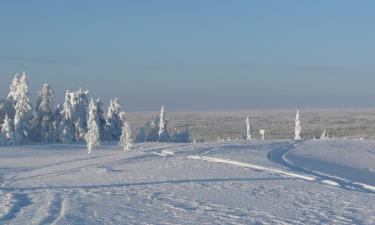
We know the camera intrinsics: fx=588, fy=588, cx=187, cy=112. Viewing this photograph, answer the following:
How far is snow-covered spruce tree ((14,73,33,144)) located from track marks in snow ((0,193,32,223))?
181ft

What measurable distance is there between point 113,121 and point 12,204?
72160mm

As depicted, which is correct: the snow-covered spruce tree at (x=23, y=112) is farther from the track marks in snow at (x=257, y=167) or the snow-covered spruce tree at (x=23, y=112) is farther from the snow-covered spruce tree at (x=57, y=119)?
the track marks in snow at (x=257, y=167)

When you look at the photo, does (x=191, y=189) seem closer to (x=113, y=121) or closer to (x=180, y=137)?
(x=113, y=121)

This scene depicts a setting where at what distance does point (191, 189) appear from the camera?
1151 inches

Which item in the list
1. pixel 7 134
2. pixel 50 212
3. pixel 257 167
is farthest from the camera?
pixel 7 134

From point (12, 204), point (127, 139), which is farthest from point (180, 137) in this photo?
point (12, 204)

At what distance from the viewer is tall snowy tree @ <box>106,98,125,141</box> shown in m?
95.0

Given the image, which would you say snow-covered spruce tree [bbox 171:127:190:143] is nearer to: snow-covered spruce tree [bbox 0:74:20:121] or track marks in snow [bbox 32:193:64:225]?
snow-covered spruce tree [bbox 0:74:20:121]

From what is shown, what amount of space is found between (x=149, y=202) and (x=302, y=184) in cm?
1047

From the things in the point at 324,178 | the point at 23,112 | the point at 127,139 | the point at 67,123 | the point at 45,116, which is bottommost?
the point at 324,178

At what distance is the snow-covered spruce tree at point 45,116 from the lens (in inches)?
3506

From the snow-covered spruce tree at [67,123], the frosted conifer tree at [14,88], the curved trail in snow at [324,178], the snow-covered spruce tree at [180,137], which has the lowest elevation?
the curved trail in snow at [324,178]

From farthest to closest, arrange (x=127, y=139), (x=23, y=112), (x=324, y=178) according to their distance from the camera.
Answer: (x=23, y=112) < (x=127, y=139) < (x=324, y=178)

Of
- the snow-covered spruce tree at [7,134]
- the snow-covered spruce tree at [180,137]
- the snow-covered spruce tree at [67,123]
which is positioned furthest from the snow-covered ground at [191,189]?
the snow-covered spruce tree at [180,137]
